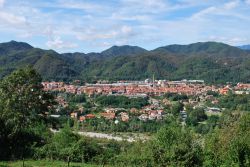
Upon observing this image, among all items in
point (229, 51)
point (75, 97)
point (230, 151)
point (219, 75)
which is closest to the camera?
point (230, 151)

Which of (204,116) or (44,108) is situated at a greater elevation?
(44,108)

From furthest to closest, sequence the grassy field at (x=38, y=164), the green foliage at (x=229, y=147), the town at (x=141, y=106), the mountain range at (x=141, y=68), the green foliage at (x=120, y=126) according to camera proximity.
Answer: the mountain range at (x=141, y=68), the town at (x=141, y=106), the green foliage at (x=120, y=126), the grassy field at (x=38, y=164), the green foliage at (x=229, y=147)

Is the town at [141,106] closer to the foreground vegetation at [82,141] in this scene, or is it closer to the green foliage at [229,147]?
the foreground vegetation at [82,141]

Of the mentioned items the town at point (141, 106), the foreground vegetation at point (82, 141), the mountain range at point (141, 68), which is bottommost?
the town at point (141, 106)

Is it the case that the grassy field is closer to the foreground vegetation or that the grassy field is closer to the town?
the foreground vegetation

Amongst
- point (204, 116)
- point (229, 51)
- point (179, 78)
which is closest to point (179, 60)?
point (179, 78)

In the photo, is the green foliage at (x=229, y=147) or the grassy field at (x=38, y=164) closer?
the green foliage at (x=229, y=147)

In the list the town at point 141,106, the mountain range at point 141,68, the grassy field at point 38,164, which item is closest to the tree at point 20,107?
the grassy field at point 38,164

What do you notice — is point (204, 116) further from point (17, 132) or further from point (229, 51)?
point (229, 51)

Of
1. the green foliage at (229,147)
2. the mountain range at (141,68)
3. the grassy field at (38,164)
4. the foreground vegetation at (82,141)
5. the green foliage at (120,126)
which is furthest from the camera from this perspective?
the mountain range at (141,68)
